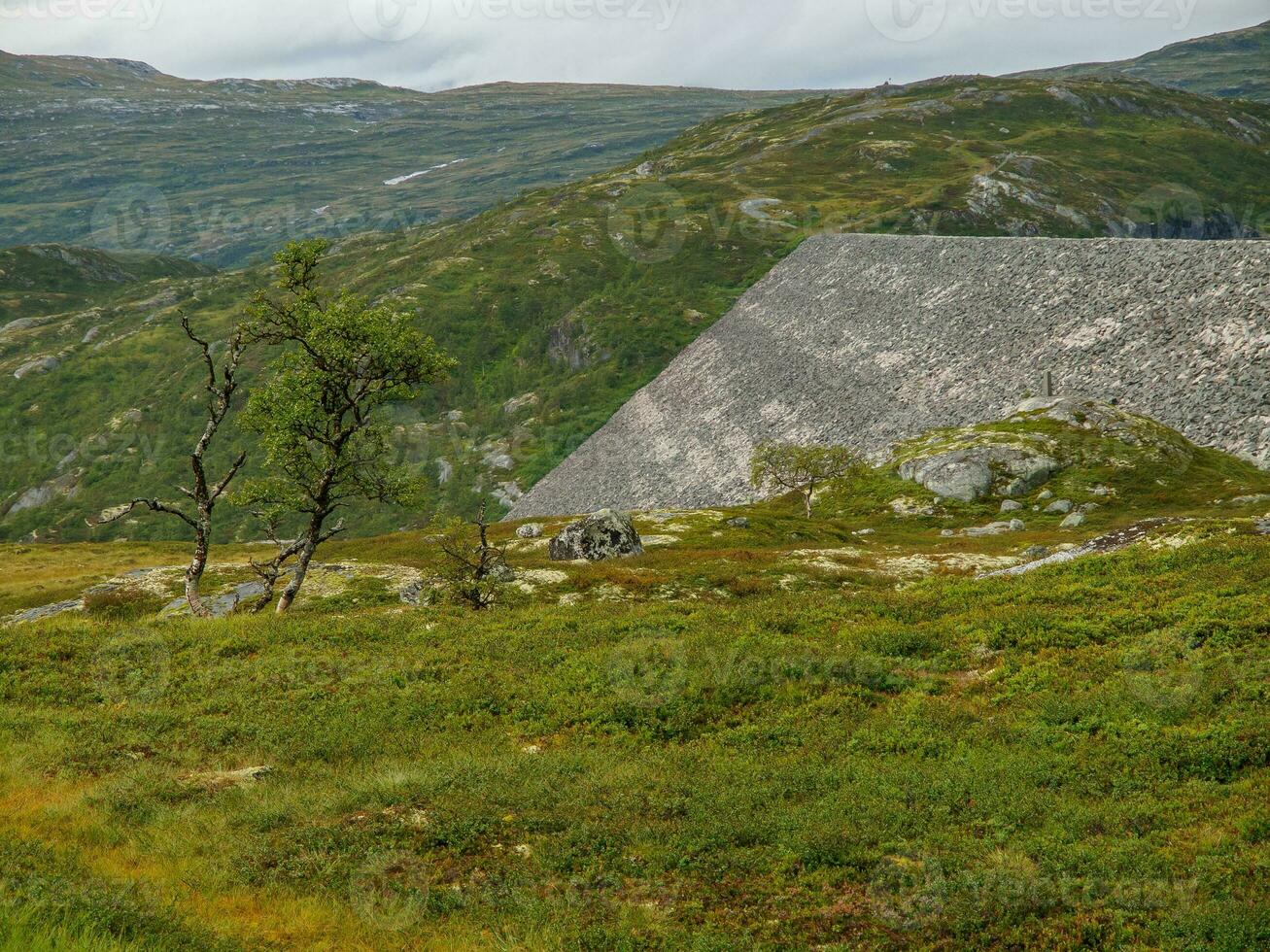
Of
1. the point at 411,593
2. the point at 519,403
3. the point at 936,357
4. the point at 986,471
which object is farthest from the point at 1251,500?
the point at 519,403

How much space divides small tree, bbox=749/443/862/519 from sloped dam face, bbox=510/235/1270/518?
6303mm

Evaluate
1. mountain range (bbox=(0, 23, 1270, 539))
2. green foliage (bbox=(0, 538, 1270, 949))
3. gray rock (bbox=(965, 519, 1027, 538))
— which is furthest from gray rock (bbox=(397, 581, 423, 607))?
mountain range (bbox=(0, 23, 1270, 539))

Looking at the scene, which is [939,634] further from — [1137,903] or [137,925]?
[137,925]

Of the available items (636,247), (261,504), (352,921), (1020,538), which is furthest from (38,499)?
(352,921)

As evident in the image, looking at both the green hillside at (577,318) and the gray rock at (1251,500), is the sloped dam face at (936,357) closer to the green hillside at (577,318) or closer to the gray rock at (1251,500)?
the gray rock at (1251,500)

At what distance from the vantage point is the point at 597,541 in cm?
6003

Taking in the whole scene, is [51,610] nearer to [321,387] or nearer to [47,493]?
[321,387]

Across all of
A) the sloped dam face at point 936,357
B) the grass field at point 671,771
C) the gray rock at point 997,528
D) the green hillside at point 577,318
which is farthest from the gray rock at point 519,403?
the grass field at point 671,771

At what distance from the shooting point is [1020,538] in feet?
187

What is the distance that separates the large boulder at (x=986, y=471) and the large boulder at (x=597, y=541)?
91.9 ft

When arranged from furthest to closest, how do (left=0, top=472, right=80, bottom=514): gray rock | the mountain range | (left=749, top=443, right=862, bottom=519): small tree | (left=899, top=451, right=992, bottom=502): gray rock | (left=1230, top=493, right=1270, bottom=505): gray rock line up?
(left=0, top=472, right=80, bottom=514): gray rock, the mountain range, (left=749, top=443, right=862, bottom=519): small tree, (left=899, top=451, right=992, bottom=502): gray rock, (left=1230, top=493, right=1270, bottom=505): gray rock

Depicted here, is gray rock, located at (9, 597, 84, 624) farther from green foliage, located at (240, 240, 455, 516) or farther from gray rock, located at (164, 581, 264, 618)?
green foliage, located at (240, 240, 455, 516)

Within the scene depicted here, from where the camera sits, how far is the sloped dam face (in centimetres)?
7281

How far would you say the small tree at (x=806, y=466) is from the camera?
261 feet
